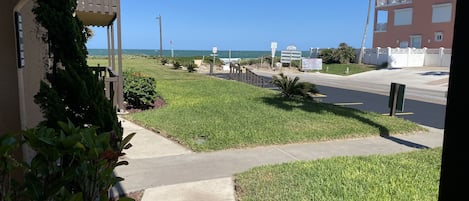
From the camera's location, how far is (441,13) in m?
38.7

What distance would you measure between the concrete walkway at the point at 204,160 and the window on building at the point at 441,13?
3428cm

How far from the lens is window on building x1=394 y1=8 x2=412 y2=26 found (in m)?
42.4

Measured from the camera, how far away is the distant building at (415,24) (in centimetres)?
3841

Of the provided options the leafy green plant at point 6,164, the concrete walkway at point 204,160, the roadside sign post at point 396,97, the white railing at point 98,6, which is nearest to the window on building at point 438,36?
the roadside sign post at point 396,97

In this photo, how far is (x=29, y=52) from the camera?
5125 millimetres

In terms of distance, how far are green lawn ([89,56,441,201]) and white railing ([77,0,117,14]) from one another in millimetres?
2781

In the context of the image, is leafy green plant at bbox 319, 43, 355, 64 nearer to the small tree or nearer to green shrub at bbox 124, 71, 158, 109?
the small tree

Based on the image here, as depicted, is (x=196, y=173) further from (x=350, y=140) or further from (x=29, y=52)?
(x=350, y=140)

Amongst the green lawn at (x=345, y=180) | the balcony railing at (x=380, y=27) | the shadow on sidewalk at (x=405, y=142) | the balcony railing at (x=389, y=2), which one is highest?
the balcony railing at (x=389, y=2)

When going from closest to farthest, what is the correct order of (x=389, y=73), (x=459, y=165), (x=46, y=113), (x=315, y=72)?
(x=459, y=165) < (x=46, y=113) < (x=389, y=73) < (x=315, y=72)

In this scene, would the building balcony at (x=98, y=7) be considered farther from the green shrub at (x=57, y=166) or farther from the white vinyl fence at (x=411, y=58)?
the white vinyl fence at (x=411, y=58)

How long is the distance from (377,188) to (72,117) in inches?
140

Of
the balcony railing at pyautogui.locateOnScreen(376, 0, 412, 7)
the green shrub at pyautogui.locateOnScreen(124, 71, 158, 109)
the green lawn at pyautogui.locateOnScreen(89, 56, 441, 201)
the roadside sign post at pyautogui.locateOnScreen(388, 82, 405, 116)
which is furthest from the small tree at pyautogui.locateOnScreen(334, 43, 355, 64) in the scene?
the green shrub at pyautogui.locateOnScreen(124, 71, 158, 109)

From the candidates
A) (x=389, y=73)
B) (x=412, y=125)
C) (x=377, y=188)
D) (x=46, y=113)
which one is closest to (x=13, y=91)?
(x=46, y=113)
